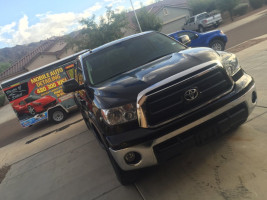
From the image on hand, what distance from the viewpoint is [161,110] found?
108 inches

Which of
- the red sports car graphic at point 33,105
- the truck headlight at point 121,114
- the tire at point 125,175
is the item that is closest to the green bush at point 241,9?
the red sports car graphic at point 33,105

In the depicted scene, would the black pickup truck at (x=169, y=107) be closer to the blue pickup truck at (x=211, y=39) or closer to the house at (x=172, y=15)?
the blue pickup truck at (x=211, y=39)

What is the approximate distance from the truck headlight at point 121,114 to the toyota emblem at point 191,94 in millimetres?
588

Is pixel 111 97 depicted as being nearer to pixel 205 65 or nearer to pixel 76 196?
pixel 205 65

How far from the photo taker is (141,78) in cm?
307

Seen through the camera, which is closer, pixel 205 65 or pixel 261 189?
pixel 261 189

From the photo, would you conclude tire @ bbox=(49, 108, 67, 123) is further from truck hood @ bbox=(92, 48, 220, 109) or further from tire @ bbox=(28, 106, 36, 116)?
truck hood @ bbox=(92, 48, 220, 109)

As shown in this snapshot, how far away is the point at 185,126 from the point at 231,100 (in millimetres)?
662

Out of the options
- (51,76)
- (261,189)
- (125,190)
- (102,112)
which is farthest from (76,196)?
(51,76)

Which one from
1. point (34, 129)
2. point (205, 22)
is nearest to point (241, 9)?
point (205, 22)

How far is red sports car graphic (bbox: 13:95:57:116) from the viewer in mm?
9898

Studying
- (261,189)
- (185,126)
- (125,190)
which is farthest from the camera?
(125,190)

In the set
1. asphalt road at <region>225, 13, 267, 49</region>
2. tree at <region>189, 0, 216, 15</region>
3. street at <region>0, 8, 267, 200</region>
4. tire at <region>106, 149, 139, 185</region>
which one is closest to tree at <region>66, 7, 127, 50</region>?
asphalt road at <region>225, 13, 267, 49</region>

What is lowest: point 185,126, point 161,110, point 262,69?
point 262,69
